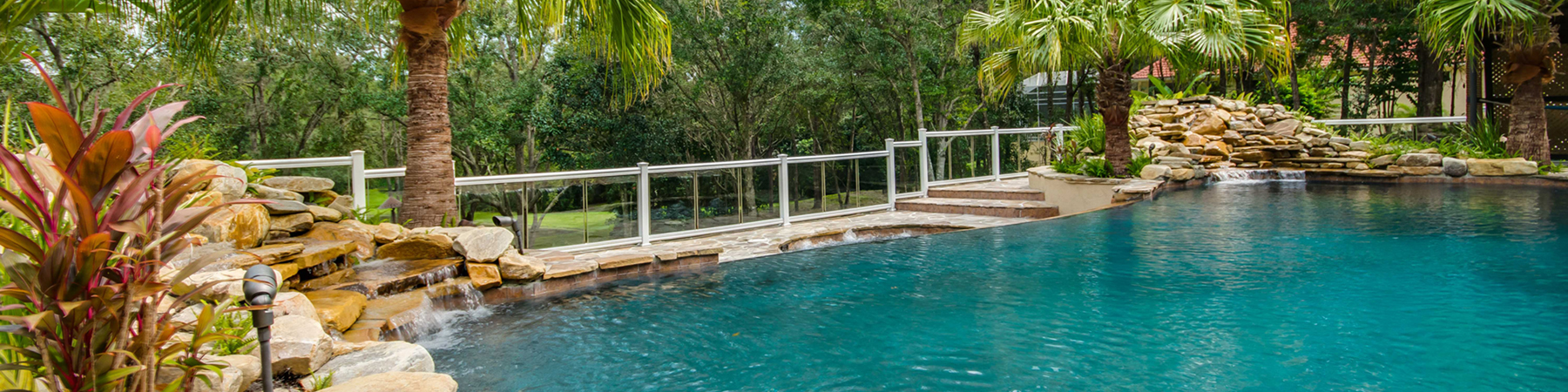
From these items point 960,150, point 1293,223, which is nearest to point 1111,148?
point 960,150

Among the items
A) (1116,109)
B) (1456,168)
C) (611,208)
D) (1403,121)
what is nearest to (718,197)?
(611,208)

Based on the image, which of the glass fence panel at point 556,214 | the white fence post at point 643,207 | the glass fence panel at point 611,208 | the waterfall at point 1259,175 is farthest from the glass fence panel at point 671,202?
the waterfall at point 1259,175

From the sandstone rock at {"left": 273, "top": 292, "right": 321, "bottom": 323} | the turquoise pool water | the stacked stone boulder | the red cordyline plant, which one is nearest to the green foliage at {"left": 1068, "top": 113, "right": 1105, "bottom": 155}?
the stacked stone boulder

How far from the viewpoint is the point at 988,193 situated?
42.8 ft

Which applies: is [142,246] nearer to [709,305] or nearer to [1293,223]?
[709,305]

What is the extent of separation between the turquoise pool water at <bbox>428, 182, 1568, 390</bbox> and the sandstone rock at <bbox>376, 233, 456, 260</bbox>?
97cm

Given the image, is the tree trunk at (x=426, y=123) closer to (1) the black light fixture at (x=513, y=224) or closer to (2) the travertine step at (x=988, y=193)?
(1) the black light fixture at (x=513, y=224)

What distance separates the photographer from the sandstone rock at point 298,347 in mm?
3959

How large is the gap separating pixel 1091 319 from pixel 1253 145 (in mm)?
11684

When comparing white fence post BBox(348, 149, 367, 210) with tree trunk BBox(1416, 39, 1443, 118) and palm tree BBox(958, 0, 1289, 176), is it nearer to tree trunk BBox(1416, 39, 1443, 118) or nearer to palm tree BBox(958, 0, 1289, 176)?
palm tree BBox(958, 0, 1289, 176)

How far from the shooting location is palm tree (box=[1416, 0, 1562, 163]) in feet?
41.4

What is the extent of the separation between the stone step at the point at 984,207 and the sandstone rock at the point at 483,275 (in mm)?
6936

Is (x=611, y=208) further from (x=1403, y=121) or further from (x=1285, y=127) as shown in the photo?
(x=1403, y=121)

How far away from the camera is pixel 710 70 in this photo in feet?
64.6
